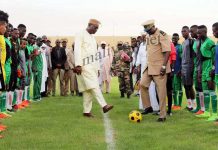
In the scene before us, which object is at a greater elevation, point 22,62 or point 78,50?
Result: point 78,50

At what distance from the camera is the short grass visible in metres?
7.86

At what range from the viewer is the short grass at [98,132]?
786 centimetres

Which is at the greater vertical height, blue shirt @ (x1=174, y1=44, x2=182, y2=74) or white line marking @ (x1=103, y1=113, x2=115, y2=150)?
blue shirt @ (x1=174, y1=44, x2=182, y2=74)

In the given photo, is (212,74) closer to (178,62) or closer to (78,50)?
(178,62)

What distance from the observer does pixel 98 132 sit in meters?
9.34

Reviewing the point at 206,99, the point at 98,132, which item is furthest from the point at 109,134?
the point at 206,99

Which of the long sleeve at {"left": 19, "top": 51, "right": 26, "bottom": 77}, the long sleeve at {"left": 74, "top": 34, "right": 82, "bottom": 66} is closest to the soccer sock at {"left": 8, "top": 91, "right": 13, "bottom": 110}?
the long sleeve at {"left": 19, "top": 51, "right": 26, "bottom": 77}

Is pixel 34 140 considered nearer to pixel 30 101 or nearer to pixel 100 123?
pixel 100 123

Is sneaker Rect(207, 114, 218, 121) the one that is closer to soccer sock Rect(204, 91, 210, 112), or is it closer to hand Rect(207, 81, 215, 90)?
soccer sock Rect(204, 91, 210, 112)

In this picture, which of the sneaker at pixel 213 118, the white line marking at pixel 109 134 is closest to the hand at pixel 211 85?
the sneaker at pixel 213 118

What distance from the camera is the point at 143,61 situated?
44.0 feet

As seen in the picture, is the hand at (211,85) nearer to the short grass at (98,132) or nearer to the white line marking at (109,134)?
the short grass at (98,132)

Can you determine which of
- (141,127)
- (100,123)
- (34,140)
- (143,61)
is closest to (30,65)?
(143,61)

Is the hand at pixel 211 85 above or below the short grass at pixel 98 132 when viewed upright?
above
